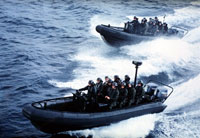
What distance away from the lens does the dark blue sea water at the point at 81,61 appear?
13875 millimetres

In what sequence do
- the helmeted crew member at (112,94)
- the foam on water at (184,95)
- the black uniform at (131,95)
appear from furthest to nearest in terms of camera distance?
the foam on water at (184,95)
the black uniform at (131,95)
the helmeted crew member at (112,94)

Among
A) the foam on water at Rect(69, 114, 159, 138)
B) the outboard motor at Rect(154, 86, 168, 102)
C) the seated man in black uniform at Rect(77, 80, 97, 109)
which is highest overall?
the seated man in black uniform at Rect(77, 80, 97, 109)

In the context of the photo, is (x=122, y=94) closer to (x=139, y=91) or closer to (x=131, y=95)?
(x=131, y=95)

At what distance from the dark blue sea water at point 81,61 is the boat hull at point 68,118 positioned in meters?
0.70

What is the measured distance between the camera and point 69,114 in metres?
11.7

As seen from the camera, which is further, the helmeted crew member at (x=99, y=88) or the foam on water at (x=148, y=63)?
the foam on water at (x=148, y=63)

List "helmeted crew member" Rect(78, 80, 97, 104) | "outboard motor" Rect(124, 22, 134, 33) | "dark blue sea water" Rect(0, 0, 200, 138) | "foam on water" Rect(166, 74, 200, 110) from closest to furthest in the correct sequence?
"helmeted crew member" Rect(78, 80, 97, 104) < "dark blue sea water" Rect(0, 0, 200, 138) < "foam on water" Rect(166, 74, 200, 110) < "outboard motor" Rect(124, 22, 134, 33)

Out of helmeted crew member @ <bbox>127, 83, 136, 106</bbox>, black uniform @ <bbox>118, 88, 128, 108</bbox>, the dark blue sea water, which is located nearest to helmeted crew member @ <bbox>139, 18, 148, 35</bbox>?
the dark blue sea water

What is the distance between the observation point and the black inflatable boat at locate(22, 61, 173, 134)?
11.4m

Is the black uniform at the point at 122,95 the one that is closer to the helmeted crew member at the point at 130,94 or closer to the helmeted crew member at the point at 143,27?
the helmeted crew member at the point at 130,94

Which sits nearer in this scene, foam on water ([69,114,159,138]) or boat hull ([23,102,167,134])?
boat hull ([23,102,167,134])

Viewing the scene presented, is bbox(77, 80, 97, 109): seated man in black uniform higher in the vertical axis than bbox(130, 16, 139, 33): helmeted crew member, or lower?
lower

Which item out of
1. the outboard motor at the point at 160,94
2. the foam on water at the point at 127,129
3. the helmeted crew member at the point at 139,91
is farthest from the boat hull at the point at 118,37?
the helmeted crew member at the point at 139,91

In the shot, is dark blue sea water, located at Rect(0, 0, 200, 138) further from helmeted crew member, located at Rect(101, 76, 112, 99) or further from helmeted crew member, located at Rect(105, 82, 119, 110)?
helmeted crew member, located at Rect(101, 76, 112, 99)
